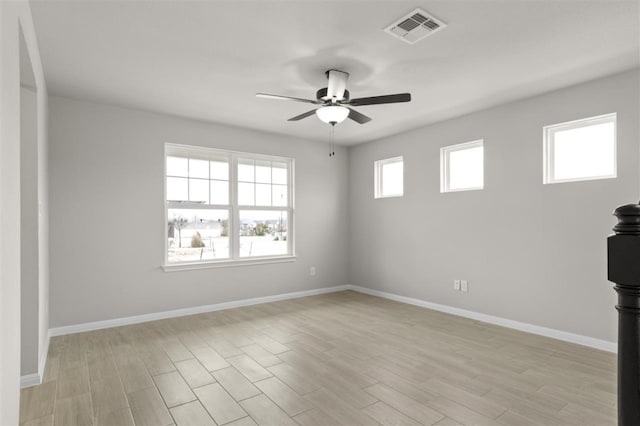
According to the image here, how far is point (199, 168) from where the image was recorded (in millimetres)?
5086

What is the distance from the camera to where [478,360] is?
3209 millimetres

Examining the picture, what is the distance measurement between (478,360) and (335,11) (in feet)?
10.2

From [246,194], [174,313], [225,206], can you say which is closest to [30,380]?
[174,313]

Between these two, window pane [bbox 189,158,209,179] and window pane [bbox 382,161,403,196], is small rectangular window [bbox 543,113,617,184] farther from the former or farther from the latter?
window pane [bbox 189,158,209,179]

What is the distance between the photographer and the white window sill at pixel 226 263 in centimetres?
475

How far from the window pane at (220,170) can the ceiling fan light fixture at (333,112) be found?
238cm

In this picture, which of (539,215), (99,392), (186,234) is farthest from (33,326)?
(539,215)

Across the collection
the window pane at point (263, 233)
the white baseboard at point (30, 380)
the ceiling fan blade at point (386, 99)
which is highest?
the ceiling fan blade at point (386, 99)

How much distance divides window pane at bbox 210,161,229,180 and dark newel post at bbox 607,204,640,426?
4916 mm

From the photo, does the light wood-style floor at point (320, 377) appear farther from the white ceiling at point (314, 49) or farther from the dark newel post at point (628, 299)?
the white ceiling at point (314, 49)

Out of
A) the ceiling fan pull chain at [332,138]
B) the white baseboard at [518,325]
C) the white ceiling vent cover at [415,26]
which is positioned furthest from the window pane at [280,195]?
the white ceiling vent cover at [415,26]

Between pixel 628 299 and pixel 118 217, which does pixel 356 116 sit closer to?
pixel 628 299

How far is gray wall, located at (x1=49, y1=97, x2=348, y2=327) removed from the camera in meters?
4.05

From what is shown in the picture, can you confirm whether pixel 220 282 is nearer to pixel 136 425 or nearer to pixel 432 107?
pixel 136 425
